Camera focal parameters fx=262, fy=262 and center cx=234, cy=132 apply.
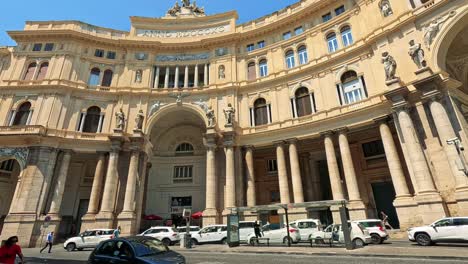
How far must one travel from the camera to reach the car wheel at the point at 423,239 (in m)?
14.6

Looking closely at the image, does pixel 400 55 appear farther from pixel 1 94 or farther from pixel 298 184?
pixel 1 94

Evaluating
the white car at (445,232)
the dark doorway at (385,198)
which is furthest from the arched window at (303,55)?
the white car at (445,232)

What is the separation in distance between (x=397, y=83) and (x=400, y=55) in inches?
142

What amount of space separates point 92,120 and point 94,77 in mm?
6217

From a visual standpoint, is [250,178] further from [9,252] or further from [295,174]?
[9,252]

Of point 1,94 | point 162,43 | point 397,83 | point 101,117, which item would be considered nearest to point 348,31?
point 397,83

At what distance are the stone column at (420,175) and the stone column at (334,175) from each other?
558 cm

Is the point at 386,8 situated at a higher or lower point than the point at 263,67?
higher

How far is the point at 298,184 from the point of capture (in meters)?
25.1

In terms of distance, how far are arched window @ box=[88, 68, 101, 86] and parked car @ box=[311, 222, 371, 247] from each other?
101 feet

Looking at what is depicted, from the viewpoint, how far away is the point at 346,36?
28156 millimetres

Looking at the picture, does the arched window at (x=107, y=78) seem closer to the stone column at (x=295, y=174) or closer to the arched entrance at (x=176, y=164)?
the arched entrance at (x=176, y=164)

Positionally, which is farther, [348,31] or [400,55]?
[348,31]

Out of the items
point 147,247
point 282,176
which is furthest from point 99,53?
point 147,247
